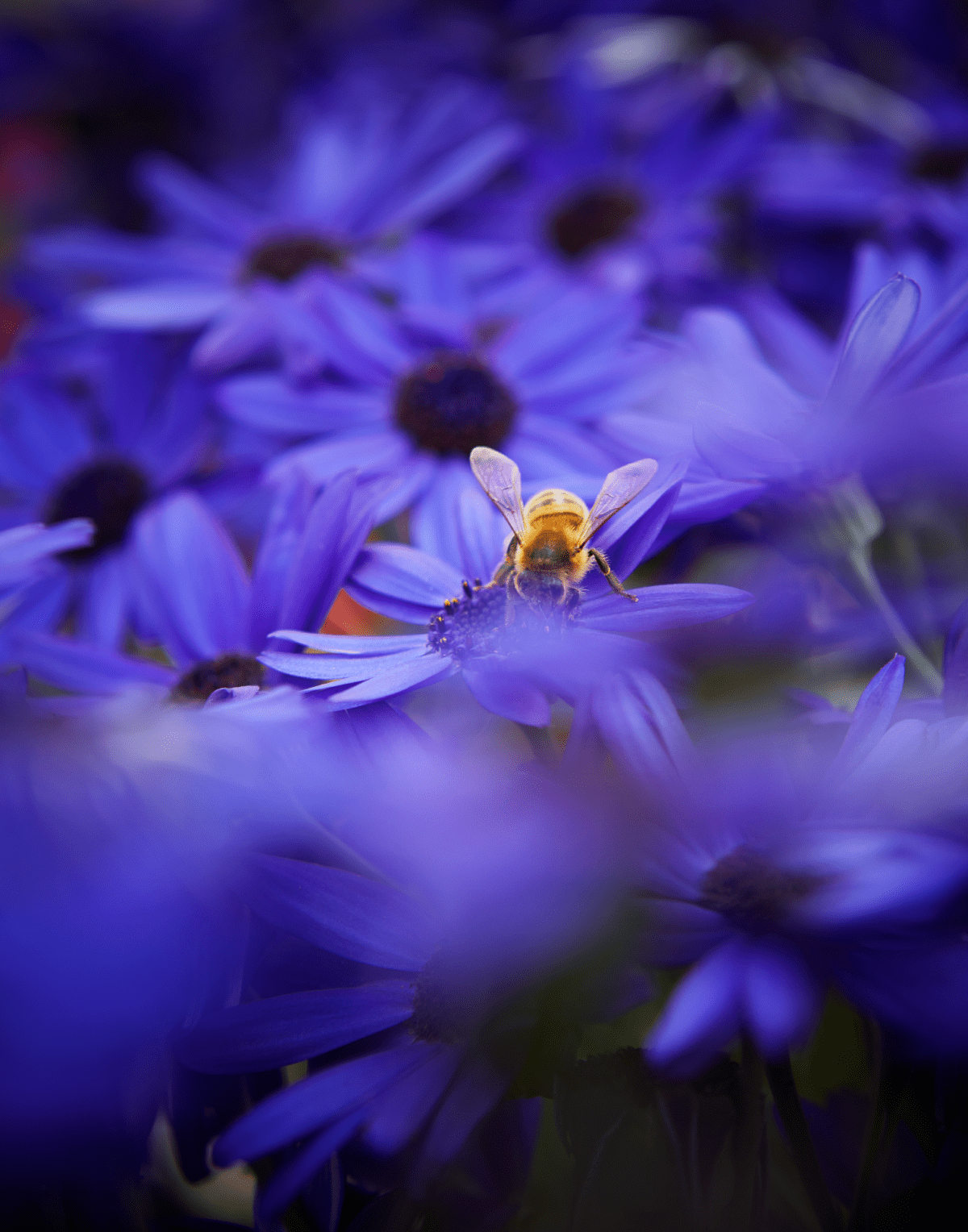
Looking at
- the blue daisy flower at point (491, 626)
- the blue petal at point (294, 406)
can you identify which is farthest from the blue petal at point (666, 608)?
the blue petal at point (294, 406)

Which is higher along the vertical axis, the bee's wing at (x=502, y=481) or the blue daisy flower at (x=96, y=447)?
the bee's wing at (x=502, y=481)

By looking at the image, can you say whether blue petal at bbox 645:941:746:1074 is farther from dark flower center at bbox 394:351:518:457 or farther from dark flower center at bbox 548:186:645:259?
dark flower center at bbox 548:186:645:259

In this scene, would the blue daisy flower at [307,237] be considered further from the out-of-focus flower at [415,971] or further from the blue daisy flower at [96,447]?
the out-of-focus flower at [415,971]

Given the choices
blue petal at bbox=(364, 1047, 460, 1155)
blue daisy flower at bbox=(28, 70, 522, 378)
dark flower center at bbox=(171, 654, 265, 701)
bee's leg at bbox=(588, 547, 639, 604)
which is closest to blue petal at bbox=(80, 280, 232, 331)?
blue daisy flower at bbox=(28, 70, 522, 378)

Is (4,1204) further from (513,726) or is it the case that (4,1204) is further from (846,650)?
(846,650)

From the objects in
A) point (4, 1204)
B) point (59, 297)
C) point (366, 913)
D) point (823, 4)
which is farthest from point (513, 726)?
point (823, 4)
